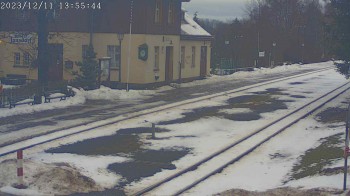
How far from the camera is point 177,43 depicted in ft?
123

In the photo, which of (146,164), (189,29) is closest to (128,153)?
(146,164)

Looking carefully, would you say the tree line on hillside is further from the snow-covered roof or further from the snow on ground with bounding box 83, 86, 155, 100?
the snow on ground with bounding box 83, 86, 155, 100

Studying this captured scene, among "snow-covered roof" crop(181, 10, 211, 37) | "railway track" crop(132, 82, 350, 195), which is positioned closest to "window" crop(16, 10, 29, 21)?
"snow-covered roof" crop(181, 10, 211, 37)

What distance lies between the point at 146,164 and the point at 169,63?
23770mm

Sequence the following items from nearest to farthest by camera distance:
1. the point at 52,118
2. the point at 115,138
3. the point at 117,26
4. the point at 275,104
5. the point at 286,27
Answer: the point at 115,138, the point at 52,118, the point at 275,104, the point at 117,26, the point at 286,27

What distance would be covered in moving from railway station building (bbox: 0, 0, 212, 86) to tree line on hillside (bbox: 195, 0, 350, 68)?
1084 centimetres

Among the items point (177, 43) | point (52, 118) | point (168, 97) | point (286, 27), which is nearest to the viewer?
point (52, 118)

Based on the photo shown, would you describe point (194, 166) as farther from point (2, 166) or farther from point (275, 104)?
point (275, 104)

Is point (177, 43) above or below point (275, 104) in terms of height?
above

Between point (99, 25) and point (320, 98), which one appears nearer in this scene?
point (320, 98)

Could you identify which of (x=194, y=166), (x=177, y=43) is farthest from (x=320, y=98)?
(x=194, y=166)

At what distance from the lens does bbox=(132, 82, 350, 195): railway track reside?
1090cm

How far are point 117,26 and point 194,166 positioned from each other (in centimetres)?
2158

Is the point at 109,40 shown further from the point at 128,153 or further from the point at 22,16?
the point at 128,153
